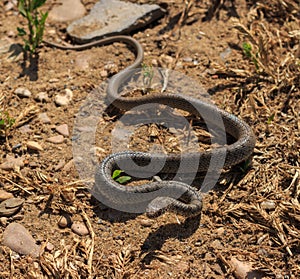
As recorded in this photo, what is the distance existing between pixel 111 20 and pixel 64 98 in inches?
79.8

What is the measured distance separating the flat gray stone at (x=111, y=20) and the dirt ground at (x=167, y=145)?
21cm

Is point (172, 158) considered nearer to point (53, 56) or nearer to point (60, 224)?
point (60, 224)

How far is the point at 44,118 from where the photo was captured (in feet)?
24.0

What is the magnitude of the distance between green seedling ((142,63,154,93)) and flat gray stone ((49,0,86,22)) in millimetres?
1930

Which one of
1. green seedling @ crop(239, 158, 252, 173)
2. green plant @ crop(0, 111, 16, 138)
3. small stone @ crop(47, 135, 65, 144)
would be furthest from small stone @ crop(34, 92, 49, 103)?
green seedling @ crop(239, 158, 252, 173)

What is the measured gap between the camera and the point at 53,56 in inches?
328

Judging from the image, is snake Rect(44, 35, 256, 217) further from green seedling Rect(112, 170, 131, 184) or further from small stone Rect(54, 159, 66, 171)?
small stone Rect(54, 159, 66, 171)

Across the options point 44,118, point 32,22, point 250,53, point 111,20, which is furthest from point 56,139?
point 250,53

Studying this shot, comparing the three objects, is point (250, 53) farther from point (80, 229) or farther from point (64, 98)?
point (80, 229)

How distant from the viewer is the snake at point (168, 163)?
6.20m


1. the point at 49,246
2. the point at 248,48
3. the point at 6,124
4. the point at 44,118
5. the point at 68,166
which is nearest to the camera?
the point at 49,246

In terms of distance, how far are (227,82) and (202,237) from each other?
287 centimetres

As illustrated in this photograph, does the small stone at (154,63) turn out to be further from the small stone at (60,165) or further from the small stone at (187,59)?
the small stone at (60,165)

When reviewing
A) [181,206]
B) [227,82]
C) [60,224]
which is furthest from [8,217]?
[227,82]
